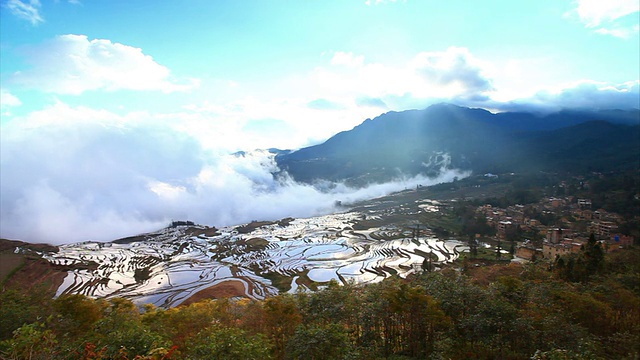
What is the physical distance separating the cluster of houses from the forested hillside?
2828cm

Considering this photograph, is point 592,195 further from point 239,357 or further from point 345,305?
point 239,357

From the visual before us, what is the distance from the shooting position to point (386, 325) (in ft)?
44.0

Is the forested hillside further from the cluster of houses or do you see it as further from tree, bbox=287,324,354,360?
the cluster of houses

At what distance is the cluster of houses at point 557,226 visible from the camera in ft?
136

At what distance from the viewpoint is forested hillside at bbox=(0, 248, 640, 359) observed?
8.01 meters

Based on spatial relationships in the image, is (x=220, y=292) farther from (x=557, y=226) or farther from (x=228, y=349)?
(x=557, y=226)

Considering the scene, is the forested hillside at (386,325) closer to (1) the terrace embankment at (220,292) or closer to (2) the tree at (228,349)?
(2) the tree at (228,349)

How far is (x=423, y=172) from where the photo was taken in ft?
611

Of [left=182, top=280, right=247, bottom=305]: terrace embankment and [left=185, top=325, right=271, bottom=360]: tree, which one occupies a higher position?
[left=185, top=325, right=271, bottom=360]: tree

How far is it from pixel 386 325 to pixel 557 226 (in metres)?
59.5

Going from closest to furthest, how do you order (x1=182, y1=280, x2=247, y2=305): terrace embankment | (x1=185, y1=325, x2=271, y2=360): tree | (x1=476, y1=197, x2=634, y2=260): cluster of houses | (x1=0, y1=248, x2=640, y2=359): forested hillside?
(x1=185, y1=325, x2=271, y2=360): tree
(x1=0, y1=248, x2=640, y2=359): forested hillside
(x1=182, y1=280, x2=247, y2=305): terrace embankment
(x1=476, y1=197, x2=634, y2=260): cluster of houses

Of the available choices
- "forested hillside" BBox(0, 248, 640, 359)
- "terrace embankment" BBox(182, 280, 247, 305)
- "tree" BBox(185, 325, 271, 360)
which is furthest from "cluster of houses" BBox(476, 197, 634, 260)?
"tree" BBox(185, 325, 271, 360)

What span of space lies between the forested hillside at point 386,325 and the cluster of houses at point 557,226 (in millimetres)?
28283

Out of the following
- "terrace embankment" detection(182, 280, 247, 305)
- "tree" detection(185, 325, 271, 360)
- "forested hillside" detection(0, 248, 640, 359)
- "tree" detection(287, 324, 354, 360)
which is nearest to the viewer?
"tree" detection(185, 325, 271, 360)
